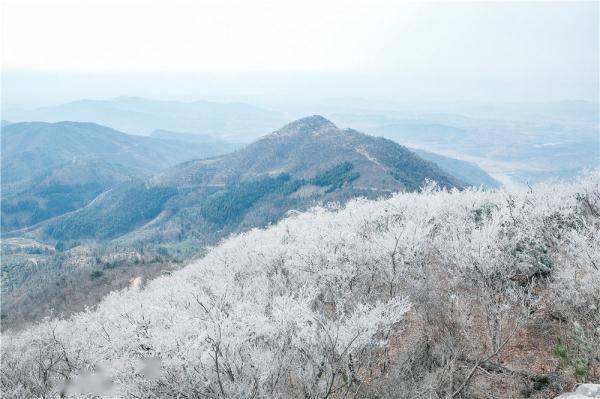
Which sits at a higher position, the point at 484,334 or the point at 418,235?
the point at 418,235

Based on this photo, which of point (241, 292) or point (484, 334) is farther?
point (241, 292)

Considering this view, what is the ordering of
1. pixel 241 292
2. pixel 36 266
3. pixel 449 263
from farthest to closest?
pixel 36 266 < pixel 241 292 < pixel 449 263

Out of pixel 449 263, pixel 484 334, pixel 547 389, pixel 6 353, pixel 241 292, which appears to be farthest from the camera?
pixel 6 353

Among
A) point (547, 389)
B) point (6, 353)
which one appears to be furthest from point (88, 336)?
point (547, 389)

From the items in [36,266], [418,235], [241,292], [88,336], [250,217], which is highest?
[418,235]

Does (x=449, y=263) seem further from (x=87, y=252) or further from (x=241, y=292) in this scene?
(x=87, y=252)

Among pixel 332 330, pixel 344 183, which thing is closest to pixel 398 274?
pixel 332 330
